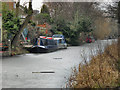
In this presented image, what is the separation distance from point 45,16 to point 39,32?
10.1m

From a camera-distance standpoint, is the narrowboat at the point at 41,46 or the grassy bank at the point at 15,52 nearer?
the grassy bank at the point at 15,52

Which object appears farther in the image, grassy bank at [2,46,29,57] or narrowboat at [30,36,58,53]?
narrowboat at [30,36,58,53]

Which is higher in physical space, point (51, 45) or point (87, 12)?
point (87, 12)

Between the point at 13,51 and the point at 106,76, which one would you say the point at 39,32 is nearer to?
the point at 13,51

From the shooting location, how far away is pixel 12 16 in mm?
22438

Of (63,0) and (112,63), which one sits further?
(63,0)

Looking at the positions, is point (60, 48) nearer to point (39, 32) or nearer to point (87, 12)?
point (39, 32)

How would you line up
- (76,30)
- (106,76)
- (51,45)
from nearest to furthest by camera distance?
(106,76)
(51,45)
(76,30)

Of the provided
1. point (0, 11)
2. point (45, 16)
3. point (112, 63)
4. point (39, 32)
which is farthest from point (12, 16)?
point (45, 16)

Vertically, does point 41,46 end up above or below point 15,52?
above

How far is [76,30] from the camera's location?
4153cm

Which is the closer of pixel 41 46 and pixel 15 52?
pixel 15 52

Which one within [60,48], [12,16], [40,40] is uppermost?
[12,16]

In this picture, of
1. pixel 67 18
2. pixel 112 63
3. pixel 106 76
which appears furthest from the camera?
pixel 67 18
